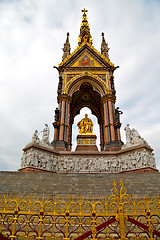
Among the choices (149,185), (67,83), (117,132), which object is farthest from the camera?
(67,83)

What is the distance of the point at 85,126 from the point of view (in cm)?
2081

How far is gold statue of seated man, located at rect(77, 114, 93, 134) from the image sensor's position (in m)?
20.3

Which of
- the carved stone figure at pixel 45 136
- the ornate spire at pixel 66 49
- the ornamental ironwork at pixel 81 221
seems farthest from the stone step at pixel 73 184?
the ornate spire at pixel 66 49

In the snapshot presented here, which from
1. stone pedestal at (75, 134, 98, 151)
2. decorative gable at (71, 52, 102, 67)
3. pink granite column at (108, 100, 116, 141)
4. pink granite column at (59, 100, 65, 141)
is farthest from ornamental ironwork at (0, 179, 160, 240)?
decorative gable at (71, 52, 102, 67)

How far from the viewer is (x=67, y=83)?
782 inches

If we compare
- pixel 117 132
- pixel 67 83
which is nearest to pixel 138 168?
pixel 117 132

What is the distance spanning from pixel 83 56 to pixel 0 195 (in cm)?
1953

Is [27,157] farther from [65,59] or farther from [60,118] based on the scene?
[65,59]

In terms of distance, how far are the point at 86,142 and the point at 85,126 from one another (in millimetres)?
2528

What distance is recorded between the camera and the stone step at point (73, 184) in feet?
25.4

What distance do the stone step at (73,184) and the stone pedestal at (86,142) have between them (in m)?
8.56

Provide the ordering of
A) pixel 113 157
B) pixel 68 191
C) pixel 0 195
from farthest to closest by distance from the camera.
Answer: pixel 113 157
pixel 68 191
pixel 0 195

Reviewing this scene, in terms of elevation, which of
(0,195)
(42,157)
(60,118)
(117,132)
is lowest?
(0,195)

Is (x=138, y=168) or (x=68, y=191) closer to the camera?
(x=68, y=191)
